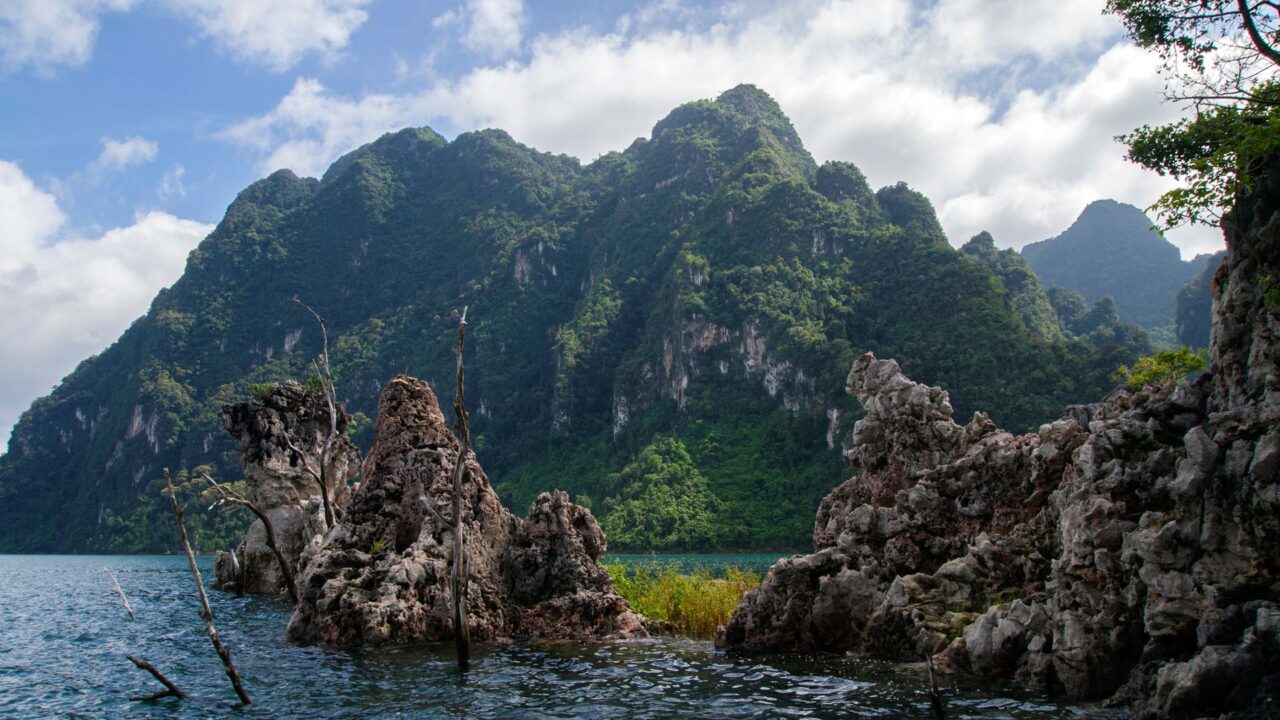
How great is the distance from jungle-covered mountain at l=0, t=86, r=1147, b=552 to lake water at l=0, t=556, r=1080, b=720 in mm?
63807

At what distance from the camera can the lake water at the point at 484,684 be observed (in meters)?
12.4

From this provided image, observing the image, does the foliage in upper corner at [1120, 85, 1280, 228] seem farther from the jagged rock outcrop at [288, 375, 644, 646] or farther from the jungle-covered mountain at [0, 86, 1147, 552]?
the jungle-covered mountain at [0, 86, 1147, 552]

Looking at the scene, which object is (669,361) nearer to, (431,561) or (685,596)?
(685,596)

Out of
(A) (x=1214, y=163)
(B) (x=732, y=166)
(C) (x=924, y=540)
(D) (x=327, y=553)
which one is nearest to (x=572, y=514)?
(D) (x=327, y=553)

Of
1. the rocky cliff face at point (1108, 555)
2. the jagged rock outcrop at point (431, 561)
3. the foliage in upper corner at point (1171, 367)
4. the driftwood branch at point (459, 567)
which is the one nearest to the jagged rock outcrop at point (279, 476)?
the jagged rock outcrop at point (431, 561)

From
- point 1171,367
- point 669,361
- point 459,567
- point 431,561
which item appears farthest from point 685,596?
point 669,361

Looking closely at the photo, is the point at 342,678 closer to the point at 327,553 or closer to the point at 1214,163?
the point at 327,553

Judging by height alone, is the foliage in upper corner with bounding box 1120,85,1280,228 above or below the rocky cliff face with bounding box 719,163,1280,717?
above

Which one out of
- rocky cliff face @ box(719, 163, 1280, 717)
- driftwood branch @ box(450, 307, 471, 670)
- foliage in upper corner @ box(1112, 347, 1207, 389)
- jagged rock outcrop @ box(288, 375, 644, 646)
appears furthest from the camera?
foliage in upper corner @ box(1112, 347, 1207, 389)

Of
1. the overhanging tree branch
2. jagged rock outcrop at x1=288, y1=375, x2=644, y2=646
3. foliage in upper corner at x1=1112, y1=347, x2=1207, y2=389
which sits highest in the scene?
the overhanging tree branch

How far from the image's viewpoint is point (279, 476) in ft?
143

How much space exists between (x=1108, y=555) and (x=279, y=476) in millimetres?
42405

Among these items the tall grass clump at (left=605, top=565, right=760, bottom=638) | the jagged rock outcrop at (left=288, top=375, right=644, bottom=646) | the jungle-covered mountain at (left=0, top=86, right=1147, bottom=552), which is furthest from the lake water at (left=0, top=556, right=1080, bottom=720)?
the jungle-covered mountain at (left=0, top=86, right=1147, bottom=552)

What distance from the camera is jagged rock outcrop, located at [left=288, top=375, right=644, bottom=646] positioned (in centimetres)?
1953
